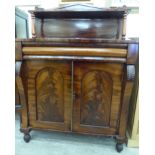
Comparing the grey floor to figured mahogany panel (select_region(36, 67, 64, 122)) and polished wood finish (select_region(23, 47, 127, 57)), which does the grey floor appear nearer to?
figured mahogany panel (select_region(36, 67, 64, 122))

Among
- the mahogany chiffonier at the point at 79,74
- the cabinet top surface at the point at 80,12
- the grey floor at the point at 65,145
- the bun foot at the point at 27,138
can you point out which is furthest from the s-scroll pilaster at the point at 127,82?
the bun foot at the point at 27,138

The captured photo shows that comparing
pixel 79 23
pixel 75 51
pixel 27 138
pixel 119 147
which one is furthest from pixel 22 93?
pixel 119 147

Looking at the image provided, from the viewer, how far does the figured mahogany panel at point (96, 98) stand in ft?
3.51

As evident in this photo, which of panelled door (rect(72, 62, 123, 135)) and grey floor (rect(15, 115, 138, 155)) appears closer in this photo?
panelled door (rect(72, 62, 123, 135))

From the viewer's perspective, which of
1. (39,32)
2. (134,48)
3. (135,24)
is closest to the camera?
(134,48)

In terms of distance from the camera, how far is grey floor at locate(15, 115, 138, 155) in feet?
3.85

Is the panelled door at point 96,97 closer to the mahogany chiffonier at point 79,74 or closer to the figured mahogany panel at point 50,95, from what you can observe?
the mahogany chiffonier at point 79,74

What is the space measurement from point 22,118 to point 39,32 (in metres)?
0.69

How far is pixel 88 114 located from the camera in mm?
1139

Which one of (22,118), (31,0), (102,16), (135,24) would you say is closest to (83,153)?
(22,118)

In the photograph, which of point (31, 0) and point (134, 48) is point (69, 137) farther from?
point (31, 0)

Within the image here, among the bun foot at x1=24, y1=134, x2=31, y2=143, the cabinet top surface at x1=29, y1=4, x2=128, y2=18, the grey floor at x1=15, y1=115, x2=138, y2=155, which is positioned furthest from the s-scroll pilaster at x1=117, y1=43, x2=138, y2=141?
the bun foot at x1=24, y1=134, x2=31, y2=143

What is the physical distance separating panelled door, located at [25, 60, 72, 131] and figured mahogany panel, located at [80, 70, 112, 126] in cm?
11

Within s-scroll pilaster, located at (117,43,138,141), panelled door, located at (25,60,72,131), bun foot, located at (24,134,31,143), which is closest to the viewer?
s-scroll pilaster, located at (117,43,138,141)
